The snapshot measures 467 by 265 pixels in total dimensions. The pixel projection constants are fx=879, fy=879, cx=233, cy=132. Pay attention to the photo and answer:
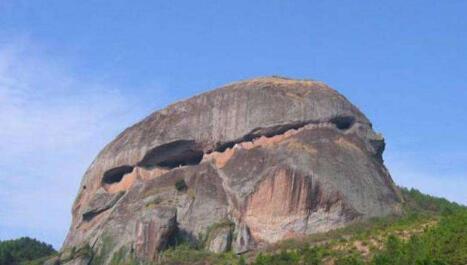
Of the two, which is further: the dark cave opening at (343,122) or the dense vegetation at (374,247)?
the dark cave opening at (343,122)

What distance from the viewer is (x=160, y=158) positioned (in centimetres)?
6769

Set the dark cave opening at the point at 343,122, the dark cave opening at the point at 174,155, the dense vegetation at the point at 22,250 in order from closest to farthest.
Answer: the dark cave opening at the point at 343,122
the dark cave opening at the point at 174,155
the dense vegetation at the point at 22,250

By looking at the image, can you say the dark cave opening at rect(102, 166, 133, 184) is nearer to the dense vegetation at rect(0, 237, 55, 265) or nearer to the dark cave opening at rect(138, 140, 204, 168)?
the dark cave opening at rect(138, 140, 204, 168)

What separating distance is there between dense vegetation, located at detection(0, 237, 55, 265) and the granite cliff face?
5.94 metres

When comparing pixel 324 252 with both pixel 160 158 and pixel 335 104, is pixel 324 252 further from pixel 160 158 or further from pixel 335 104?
pixel 160 158

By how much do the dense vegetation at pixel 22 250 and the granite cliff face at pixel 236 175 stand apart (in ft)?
19.5

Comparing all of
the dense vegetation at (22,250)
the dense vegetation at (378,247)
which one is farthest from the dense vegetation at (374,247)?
the dense vegetation at (22,250)

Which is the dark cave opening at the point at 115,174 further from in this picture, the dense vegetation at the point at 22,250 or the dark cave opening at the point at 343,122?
the dark cave opening at the point at 343,122

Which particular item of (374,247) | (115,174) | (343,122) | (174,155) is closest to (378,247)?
(374,247)

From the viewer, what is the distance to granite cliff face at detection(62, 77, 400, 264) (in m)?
58.2

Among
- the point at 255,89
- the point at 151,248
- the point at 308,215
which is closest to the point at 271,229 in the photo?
the point at 308,215

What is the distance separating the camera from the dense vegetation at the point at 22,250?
72.5 metres

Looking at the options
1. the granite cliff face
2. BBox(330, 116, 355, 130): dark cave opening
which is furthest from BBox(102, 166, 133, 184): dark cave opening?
BBox(330, 116, 355, 130): dark cave opening

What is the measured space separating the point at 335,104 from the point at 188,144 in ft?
37.7
